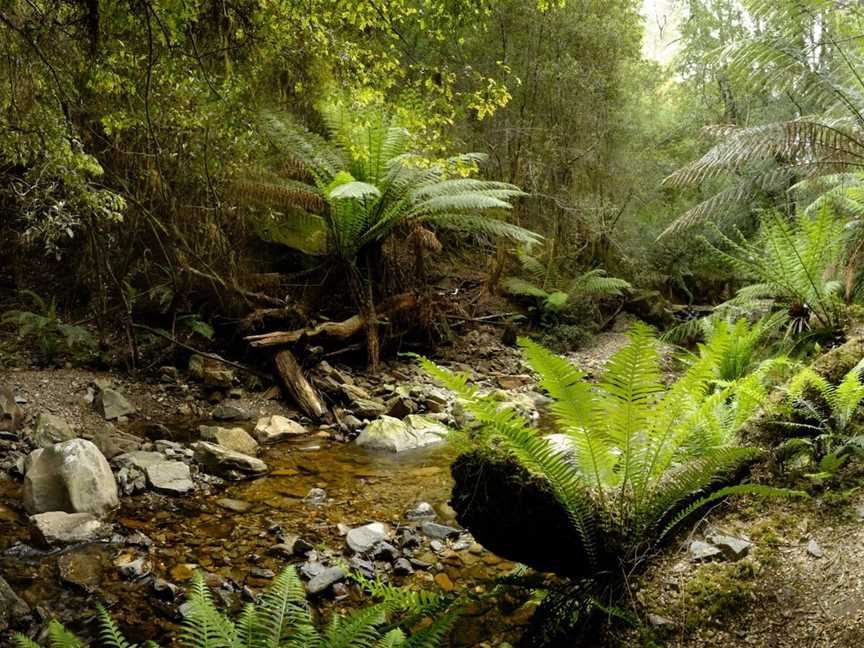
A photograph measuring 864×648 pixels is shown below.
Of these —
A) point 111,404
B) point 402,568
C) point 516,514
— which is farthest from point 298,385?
point 516,514

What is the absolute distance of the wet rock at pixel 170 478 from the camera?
321 centimetres

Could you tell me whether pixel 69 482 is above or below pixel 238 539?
above

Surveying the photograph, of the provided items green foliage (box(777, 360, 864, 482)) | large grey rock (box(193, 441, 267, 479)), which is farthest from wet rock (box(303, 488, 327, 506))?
green foliage (box(777, 360, 864, 482))

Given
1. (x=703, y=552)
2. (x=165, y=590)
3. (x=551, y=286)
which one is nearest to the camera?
(x=703, y=552)

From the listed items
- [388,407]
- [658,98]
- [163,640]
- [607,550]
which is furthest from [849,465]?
[658,98]

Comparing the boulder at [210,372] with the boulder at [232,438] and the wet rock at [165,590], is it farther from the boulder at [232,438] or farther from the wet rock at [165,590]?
the wet rock at [165,590]

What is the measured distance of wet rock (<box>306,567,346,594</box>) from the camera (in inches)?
88.6

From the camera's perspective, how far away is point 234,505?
310 cm

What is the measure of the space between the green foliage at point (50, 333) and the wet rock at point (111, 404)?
0.64m

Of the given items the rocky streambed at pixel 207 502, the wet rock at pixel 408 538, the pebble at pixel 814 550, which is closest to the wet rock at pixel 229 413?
the rocky streambed at pixel 207 502

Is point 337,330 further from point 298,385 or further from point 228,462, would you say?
point 228,462

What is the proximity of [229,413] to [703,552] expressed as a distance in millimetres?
3731

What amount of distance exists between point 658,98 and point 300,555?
1244 cm

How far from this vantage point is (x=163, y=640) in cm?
195
